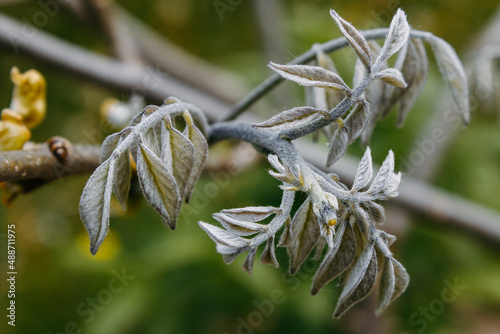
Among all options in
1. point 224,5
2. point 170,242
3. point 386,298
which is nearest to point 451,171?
point 170,242

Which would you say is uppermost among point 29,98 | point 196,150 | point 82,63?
point 196,150

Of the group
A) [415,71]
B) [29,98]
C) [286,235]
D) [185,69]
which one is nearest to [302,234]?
[286,235]

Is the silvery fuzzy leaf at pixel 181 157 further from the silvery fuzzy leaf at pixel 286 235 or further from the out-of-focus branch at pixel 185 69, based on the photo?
the out-of-focus branch at pixel 185 69

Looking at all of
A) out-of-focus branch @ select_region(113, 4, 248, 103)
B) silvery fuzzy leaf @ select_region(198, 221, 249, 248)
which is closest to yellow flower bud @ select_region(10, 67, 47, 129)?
silvery fuzzy leaf @ select_region(198, 221, 249, 248)


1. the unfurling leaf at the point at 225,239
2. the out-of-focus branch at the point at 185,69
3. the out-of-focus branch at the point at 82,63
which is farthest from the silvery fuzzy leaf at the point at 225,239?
the out-of-focus branch at the point at 185,69

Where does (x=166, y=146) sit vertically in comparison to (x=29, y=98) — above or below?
above

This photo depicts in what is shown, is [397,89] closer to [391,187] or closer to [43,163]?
[391,187]
